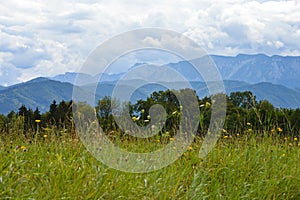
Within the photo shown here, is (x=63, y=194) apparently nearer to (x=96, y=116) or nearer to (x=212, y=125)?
(x=96, y=116)

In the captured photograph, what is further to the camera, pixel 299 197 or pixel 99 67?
pixel 99 67

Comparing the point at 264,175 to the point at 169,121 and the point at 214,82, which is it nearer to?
the point at 214,82

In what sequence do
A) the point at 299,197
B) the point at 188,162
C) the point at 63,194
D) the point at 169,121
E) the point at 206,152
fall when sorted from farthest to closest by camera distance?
1. the point at 169,121
2. the point at 206,152
3. the point at 188,162
4. the point at 299,197
5. the point at 63,194

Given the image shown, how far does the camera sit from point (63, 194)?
3639 millimetres

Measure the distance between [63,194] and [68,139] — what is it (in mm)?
2359

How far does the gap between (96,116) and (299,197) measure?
3.01 m

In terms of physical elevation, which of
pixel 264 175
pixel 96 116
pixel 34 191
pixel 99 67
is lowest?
pixel 34 191

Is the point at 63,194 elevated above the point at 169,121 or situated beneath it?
situated beneath

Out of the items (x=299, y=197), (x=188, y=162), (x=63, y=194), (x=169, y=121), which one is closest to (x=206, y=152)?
(x=188, y=162)

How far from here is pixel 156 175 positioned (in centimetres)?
459

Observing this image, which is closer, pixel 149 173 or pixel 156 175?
pixel 156 175

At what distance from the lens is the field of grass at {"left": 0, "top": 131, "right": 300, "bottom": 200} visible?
3.83 meters

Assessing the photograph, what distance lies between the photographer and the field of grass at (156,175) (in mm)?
3826

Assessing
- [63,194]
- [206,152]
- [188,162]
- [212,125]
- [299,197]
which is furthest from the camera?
[212,125]
